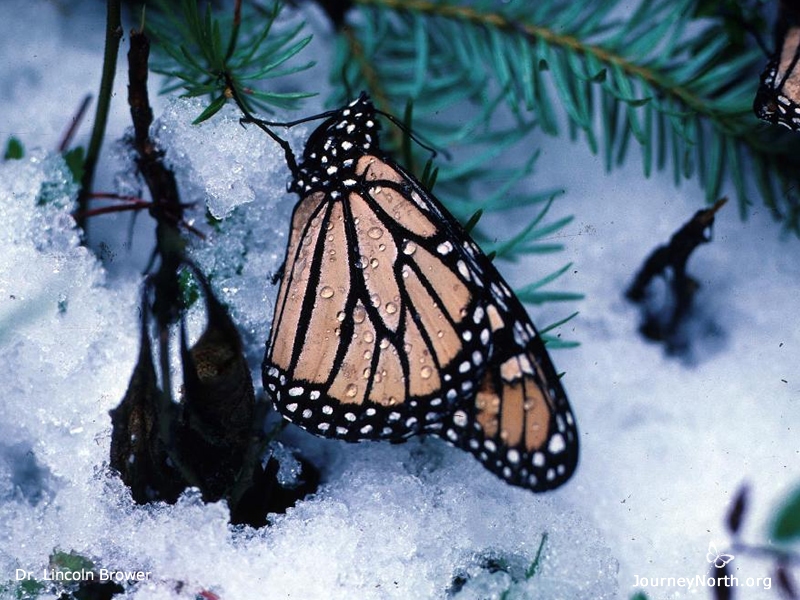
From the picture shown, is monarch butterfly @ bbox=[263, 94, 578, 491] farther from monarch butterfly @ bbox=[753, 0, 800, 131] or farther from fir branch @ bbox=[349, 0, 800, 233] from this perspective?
monarch butterfly @ bbox=[753, 0, 800, 131]

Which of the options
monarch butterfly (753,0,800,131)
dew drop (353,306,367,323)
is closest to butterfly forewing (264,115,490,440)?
dew drop (353,306,367,323)

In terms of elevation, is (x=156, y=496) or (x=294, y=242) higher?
(x=294, y=242)

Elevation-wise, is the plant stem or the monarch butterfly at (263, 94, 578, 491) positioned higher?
the plant stem

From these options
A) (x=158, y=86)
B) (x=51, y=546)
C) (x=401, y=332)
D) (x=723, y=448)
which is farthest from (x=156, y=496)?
(x=723, y=448)

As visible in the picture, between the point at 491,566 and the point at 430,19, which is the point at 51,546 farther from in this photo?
the point at 430,19

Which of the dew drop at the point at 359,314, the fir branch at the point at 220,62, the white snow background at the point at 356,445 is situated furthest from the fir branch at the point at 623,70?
the dew drop at the point at 359,314

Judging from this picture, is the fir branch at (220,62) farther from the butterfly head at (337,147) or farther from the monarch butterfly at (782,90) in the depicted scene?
the monarch butterfly at (782,90)

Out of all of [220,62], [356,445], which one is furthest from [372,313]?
[220,62]
